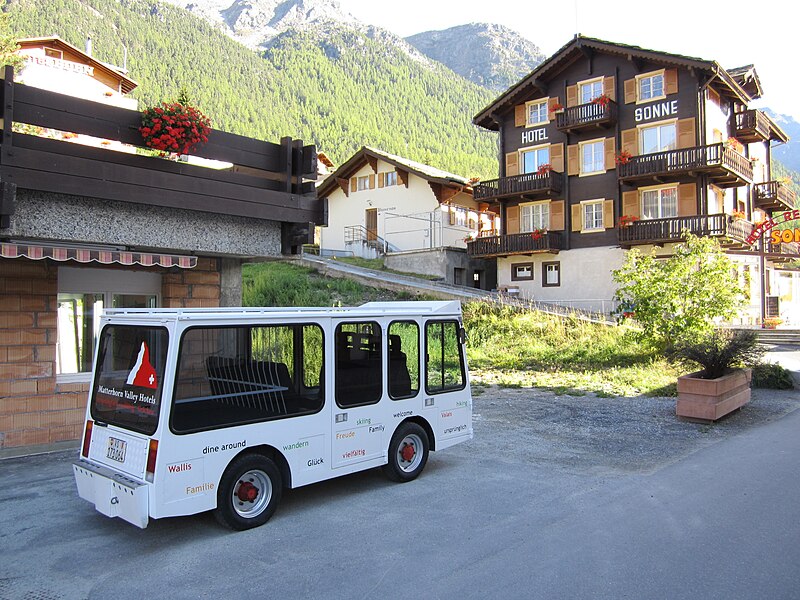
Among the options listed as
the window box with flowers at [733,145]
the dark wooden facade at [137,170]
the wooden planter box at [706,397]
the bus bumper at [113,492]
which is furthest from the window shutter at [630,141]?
the bus bumper at [113,492]

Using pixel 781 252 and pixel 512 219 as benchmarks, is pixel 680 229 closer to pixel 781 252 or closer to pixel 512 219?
pixel 512 219

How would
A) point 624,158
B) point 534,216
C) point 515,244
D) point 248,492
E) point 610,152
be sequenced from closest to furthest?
1. point 248,492
2. point 624,158
3. point 610,152
4. point 515,244
5. point 534,216

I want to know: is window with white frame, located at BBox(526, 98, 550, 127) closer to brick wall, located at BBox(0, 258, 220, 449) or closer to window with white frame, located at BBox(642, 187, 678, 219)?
window with white frame, located at BBox(642, 187, 678, 219)

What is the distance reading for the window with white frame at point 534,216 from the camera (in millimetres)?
34156

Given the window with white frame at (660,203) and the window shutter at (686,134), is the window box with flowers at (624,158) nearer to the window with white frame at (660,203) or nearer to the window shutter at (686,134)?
the window with white frame at (660,203)

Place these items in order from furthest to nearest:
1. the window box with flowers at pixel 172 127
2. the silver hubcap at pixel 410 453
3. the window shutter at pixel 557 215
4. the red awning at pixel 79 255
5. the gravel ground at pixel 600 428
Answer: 1. the window shutter at pixel 557 215
2. the gravel ground at pixel 600 428
3. the window box with flowers at pixel 172 127
4. the silver hubcap at pixel 410 453
5. the red awning at pixel 79 255

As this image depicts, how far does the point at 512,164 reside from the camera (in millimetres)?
35812

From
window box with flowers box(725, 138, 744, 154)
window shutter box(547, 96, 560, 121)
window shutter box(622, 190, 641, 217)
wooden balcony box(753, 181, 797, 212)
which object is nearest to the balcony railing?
window shutter box(547, 96, 560, 121)

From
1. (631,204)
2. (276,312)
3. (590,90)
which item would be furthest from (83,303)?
(590,90)

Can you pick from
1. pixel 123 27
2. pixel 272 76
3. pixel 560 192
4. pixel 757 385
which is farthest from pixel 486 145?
pixel 757 385

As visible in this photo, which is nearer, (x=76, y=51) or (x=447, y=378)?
(x=447, y=378)

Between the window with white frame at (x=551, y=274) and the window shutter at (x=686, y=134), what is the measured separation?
26.6 ft

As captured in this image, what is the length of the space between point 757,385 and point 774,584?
1188cm

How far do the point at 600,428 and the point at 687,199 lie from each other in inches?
891
